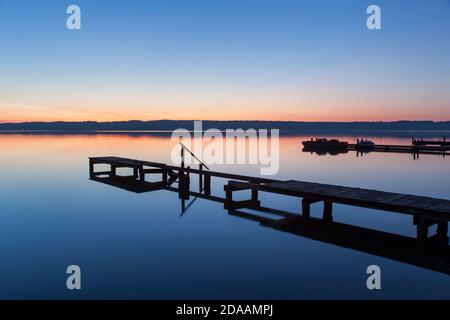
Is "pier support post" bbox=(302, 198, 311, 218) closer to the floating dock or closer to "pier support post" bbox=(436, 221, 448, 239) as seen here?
"pier support post" bbox=(436, 221, 448, 239)

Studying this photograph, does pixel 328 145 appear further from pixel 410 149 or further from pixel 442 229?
pixel 442 229

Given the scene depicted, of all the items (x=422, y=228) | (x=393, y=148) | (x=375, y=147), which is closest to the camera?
(x=422, y=228)

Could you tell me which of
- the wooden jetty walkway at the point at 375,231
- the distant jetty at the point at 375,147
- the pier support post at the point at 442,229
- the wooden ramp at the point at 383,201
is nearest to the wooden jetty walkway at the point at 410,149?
the distant jetty at the point at 375,147

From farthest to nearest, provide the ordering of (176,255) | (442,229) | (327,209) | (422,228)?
1. (327,209)
2. (176,255)
3. (442,229)
4. (422,228)

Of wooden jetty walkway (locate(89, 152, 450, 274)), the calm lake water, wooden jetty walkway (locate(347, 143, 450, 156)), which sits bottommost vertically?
the calm lake water

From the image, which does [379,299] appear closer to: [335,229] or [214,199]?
[335,229]

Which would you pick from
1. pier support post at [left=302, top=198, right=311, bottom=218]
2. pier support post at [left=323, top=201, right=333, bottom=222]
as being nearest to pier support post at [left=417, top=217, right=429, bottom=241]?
pier support post at [left=323, top=201, right=333, bottom=222]

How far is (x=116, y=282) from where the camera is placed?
10.4m

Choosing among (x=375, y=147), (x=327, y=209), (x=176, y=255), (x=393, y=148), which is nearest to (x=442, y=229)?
(x=327, y=209)

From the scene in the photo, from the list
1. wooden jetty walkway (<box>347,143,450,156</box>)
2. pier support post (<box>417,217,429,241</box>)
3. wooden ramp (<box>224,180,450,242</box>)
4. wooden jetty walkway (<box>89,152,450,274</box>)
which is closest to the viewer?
wooden jetty walkway (<box>89,152,450,274</box>)

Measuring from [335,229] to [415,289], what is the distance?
15.6 feet

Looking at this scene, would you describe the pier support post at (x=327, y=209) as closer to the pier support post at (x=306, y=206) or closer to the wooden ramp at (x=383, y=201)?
the wooden ramp at (x=383, y=201)

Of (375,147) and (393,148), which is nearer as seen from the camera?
(393,148)
